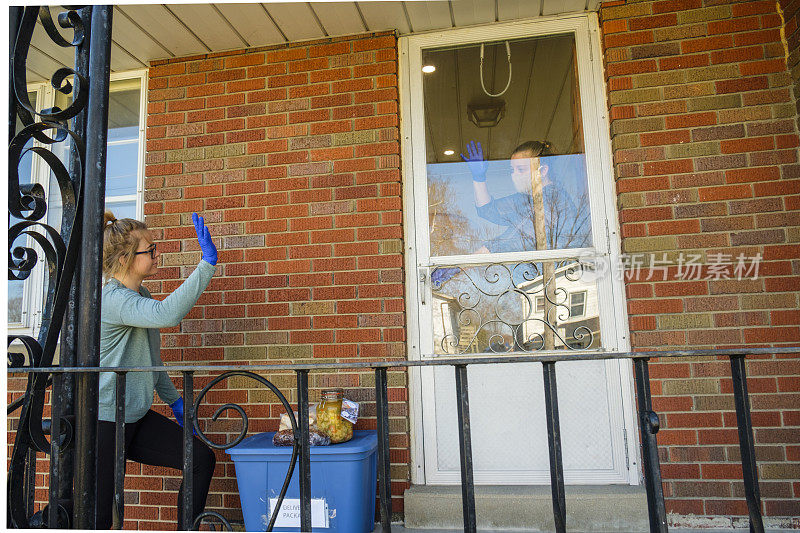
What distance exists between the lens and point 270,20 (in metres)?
3.16

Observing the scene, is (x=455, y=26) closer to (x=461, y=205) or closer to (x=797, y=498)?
(x=461, y=205)

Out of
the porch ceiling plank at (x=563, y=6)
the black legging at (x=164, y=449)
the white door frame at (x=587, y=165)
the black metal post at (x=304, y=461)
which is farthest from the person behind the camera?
the porch ceiling plank at (x=563, y=6)

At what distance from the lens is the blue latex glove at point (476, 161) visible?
3250 mm

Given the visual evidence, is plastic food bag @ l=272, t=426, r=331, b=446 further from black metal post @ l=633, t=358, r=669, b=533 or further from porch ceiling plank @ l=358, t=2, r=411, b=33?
porch ceiling plank @ l=358, t=2, r=411, b=33

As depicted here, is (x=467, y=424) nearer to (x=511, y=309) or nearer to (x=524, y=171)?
(x=511, y=309)

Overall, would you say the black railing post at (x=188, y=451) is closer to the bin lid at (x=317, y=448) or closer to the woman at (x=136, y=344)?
the woman at (x=136, y=344)

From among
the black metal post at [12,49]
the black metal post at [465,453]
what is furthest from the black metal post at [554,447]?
the black metal post at [12,49]

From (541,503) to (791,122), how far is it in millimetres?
2380

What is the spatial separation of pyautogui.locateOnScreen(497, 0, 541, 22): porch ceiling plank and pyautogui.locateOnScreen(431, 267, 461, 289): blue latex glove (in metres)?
1.51

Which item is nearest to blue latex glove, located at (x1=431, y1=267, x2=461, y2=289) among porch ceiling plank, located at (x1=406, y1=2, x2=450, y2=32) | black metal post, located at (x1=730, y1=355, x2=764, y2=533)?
porch ceiling plank, located at (x1=406, y1=2, x2=450, y2=32)

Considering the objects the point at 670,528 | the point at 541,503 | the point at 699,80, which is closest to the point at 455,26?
the point at 699,80

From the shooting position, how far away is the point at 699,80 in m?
2.96

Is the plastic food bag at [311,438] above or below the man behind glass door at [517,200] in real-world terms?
below

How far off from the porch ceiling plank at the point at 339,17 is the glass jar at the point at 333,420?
2.11 metres
